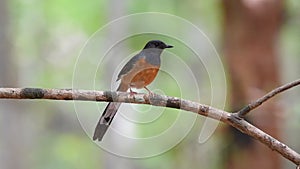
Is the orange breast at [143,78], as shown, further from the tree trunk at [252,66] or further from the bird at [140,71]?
the tree trunk at [252,66]

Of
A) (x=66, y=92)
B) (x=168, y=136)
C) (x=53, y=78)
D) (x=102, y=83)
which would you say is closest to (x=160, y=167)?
(x=102, y=83)

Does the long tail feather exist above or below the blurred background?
above

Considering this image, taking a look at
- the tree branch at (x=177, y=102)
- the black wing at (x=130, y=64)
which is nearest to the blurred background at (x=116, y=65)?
the black wing at (x=130, y=64)

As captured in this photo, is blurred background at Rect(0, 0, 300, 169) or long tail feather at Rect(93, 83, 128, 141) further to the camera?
blurred background at Rect(0, 0, 300, 169)

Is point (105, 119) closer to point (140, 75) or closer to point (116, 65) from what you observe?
point (140, 75)

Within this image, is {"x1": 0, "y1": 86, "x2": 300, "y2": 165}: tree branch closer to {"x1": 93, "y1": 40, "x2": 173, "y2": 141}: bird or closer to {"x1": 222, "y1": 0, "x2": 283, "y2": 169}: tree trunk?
{"x1": 93, "y1": 40, "x2": 173, "y2": 141}: bird

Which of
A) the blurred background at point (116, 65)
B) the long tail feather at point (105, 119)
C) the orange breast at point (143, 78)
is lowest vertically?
the blurred background at point (116, 65)

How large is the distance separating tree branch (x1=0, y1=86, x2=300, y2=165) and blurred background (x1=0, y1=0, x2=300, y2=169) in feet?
5.22

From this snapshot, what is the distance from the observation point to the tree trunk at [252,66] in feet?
10.3

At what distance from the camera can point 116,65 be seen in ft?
15.0

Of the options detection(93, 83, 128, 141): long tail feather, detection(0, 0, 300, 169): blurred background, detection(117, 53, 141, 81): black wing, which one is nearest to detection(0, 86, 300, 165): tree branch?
detection(93, 83, 128, 141): long tail feather

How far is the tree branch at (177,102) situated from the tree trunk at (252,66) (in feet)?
5.28

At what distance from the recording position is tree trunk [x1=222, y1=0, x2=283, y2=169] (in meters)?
3.13

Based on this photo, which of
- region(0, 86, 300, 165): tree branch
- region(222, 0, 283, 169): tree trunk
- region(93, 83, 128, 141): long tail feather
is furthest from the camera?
region(222, 0, 283, 169): tree trunk
